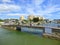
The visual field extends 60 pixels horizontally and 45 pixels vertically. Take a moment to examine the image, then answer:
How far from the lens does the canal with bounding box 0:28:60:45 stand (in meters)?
1.88

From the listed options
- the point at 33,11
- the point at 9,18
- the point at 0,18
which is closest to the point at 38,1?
the point at 33,11

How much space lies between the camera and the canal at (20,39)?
1878 millimetres

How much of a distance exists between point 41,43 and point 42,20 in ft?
1.20

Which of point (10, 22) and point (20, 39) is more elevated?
point (10, 22)

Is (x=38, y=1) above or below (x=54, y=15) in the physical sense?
above

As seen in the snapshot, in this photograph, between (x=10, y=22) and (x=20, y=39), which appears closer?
(x=20, y=39)

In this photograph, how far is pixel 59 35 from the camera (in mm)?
1825

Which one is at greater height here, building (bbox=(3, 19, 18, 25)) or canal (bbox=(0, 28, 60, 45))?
building (bbox=(3, 19, 18, 25))

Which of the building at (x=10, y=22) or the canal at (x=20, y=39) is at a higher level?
the building at (x=10, y=22)

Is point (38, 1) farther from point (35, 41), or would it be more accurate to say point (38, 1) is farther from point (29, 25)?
point (35, 41)

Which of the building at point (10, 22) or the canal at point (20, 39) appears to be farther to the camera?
the building at point (10, 22)

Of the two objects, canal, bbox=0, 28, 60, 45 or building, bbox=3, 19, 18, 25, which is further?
building, bbox=3, 19, 18, 25

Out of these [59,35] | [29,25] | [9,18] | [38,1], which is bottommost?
[59,35]

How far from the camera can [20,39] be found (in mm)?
1925
